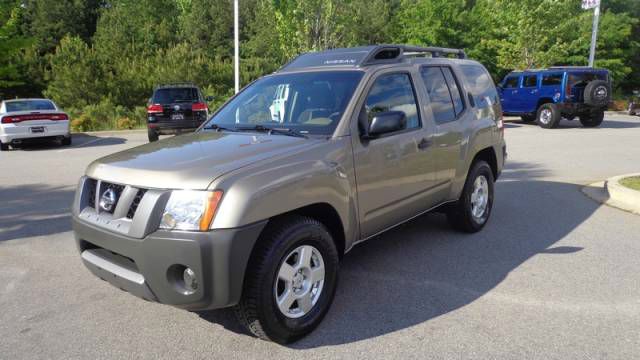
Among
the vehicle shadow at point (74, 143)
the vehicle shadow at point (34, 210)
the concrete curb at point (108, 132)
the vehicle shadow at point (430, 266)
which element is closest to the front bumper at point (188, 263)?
the vehicle shadow at point (430, 266)

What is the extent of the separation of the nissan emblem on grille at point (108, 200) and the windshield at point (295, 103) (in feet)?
4.24

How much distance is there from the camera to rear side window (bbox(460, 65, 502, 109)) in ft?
17.6

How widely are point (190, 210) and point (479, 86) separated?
157 inches

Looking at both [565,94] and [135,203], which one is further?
[565,94]

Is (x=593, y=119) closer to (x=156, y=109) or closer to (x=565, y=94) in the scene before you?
(x=565, y=94)

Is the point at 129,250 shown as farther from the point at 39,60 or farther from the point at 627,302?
the point at 39,60

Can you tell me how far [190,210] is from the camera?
2762 mm

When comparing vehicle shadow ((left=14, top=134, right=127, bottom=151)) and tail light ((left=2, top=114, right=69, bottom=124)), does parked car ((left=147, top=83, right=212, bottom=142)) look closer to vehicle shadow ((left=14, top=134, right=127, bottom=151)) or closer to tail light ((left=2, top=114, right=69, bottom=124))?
vehicle shadow ((left=14, top=134, right=127, bottom=151))

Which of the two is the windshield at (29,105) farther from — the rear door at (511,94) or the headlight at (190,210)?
the rear door at (511,94)

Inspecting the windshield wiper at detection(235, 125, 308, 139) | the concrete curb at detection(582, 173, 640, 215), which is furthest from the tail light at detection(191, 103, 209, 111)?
the windshield wiper at detection(235, 125, 308, 139)

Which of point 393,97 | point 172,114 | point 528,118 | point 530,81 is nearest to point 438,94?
point 393,97

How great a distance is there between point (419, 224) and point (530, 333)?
2583mm

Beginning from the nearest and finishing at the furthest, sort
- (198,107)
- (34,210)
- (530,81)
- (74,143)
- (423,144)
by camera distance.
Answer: (423,144) → (34,210) → (198,107) → (74,143) → (530,81)

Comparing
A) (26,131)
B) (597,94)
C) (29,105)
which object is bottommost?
(26,131)
